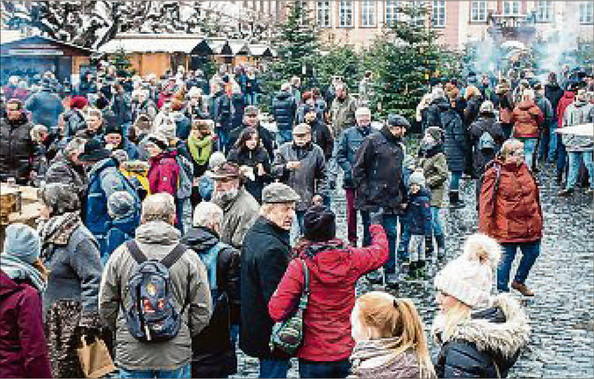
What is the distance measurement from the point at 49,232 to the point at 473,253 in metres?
2.80

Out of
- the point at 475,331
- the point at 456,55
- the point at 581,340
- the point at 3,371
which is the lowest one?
the point at 581,340

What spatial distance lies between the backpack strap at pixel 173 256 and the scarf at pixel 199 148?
7.47 metres

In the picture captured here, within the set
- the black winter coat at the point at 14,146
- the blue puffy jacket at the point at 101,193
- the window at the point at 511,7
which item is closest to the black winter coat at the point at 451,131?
the black winter coat at the point at 14,146

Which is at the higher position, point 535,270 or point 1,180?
point 1,180

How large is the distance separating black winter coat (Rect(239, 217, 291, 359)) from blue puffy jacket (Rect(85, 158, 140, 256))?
9.96ft

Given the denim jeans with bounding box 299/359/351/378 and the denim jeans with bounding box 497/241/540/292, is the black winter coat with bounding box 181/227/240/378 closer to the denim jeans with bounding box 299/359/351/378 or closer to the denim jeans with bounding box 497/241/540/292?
the denim jeans with bounding box 299/359/351/378

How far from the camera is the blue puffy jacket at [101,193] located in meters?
9.45

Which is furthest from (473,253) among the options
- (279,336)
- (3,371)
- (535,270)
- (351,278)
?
(535,270)

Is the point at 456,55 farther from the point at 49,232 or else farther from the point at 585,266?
the point at 49,232

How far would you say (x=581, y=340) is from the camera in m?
8.95

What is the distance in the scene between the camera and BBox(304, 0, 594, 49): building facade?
4484 centimetres

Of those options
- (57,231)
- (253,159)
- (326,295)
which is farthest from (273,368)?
(253,159)

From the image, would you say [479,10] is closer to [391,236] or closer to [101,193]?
[391,236]

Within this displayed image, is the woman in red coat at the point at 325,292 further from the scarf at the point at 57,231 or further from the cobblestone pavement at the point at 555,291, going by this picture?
the cobblestone pavement at the point at 555,291
